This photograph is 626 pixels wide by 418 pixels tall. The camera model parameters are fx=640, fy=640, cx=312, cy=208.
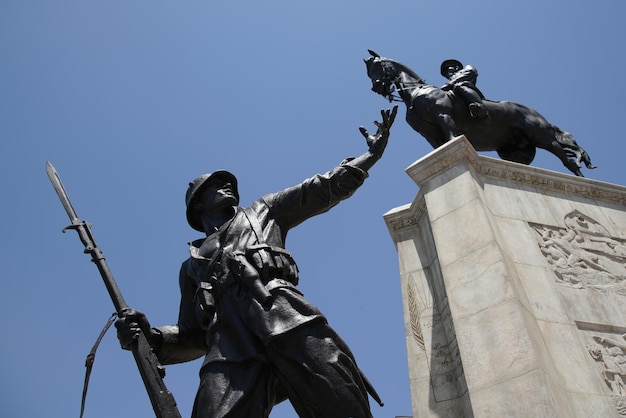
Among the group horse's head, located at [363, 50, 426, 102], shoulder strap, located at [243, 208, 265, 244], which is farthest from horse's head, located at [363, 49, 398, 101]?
shoulder strap, located at [243, 208, 265, 244]

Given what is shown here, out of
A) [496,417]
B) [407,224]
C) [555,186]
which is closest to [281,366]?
[496,417]

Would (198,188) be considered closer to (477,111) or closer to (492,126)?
(477,111)

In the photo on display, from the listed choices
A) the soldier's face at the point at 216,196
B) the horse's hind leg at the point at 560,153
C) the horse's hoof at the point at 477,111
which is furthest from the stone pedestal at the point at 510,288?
the soldier's face at the point at 216,196

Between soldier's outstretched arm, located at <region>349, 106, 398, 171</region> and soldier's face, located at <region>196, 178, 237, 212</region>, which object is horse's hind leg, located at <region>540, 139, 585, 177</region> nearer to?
soldier's outstretched arm, located at <region>349, 106, 398, 171</region>

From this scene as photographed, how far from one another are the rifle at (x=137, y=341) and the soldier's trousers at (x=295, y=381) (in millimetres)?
203

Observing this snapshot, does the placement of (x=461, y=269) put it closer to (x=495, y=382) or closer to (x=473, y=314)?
(x=473, y=314)

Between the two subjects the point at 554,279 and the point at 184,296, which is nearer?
the point at 184,296

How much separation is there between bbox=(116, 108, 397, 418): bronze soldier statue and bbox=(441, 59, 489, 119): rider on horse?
435 cm

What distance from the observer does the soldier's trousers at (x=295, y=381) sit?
142 inches

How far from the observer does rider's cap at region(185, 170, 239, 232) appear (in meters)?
5.13

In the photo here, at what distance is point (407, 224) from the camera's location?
7.72 m

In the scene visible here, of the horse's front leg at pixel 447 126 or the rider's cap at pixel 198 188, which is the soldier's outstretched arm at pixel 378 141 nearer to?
the rider's cap at pixel 198 188

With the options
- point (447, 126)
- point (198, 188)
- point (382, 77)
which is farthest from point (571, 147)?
point (198, 188)

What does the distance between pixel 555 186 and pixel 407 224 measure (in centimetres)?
181
